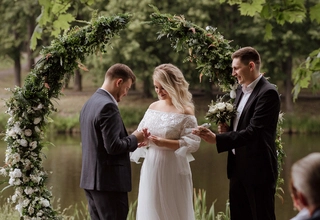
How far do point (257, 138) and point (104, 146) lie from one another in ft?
3.98

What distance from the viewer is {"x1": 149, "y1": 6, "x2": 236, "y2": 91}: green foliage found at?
5898 millimetres

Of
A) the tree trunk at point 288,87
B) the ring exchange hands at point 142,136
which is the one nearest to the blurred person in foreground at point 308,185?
the ring exchange hands at point 142,136

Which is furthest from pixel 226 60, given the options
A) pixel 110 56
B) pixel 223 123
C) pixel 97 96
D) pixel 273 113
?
pixel 110 56

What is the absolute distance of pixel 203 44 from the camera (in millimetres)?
5926

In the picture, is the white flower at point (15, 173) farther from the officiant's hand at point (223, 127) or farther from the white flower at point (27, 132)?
the officiant's hand at point (223, 127)

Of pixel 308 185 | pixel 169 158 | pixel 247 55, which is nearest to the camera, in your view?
pixel 308 185

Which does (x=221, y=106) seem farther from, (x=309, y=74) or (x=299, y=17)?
(x=309, y=74)

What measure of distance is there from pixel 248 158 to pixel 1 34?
956 inches

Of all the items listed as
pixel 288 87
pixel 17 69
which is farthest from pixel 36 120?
pixel 17 69

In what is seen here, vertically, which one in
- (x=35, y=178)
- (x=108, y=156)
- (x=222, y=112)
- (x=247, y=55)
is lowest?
(x=35, y=178)

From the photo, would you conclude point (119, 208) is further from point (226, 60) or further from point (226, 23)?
point (226, 23)

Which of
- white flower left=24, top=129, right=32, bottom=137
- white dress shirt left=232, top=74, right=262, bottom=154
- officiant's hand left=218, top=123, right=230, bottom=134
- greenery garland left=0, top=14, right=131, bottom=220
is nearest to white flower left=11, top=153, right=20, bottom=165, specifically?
greenery garland left=0, top=14, right=131, bottom=220

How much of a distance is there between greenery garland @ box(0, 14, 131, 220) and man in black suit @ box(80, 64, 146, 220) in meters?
0.99

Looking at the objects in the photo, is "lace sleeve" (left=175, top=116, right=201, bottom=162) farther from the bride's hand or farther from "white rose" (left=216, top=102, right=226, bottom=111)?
"white rose" (left=216, top=102, right=226, bottom=111)
